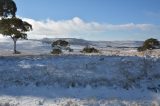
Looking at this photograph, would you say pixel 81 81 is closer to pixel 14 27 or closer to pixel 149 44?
pixel 14 27

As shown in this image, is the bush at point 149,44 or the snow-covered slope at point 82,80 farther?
the bush at point 149,44

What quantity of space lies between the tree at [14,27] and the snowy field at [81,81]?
34.8 meters

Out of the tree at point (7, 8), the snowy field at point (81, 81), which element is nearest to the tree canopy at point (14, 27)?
the tree at point (7, 8)

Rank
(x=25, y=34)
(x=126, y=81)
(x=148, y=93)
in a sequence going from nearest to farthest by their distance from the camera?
(x=148, y=93)
(x=126, y=81)
(x=25, y=34)

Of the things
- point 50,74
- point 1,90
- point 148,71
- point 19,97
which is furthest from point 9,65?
point 148,71

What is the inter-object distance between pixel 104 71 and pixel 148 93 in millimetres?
4898

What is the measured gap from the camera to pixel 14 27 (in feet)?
220

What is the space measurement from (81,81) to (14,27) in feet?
152

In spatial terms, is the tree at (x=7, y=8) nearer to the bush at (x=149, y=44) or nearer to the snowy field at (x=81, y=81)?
the snowy field at (x=81, y=81)

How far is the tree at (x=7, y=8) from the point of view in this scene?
3928 cm

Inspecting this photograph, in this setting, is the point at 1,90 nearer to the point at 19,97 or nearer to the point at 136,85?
the point at 19,97

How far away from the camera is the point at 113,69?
1014 inches

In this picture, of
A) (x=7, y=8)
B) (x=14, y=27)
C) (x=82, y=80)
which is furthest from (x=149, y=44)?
(x=82, y=80)

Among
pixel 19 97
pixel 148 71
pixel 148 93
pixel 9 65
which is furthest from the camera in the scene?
pixel 9 65
